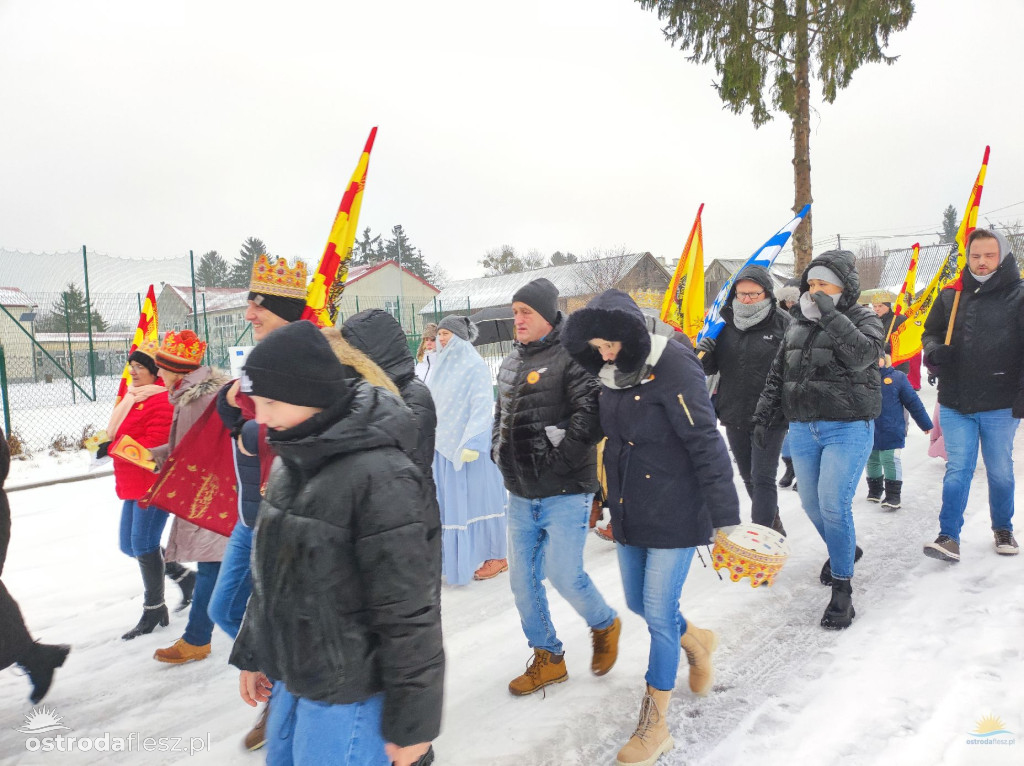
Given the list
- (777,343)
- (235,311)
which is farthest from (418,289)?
(777,343)

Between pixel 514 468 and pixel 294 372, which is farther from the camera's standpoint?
pixel 514 468

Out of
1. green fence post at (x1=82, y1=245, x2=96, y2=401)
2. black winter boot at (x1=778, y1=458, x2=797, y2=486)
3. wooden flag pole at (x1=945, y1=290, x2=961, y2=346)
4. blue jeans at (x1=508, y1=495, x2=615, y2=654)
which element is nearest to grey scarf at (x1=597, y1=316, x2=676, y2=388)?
blue jeans at (x1=508, y1=495, x2=615, y2=654)

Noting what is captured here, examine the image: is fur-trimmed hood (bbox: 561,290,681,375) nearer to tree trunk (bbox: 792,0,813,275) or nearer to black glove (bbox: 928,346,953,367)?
black glove (bbox: 928,346,953,367)

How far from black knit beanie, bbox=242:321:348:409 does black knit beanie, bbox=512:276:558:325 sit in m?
1.66

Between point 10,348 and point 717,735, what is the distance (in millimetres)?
12680

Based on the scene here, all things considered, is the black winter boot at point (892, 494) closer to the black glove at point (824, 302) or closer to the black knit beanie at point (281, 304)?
the black glove at point (824, 302)

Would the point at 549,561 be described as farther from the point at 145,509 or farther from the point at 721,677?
the point at 145,509

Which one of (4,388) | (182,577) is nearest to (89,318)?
(4,388)

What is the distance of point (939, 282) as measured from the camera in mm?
6688

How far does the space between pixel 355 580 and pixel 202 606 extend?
2.61 metres

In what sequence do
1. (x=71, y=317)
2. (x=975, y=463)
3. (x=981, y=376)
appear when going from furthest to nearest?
1. (x=71, y=317)
2. (x=975, y=463)
3. (x=981, y=376)

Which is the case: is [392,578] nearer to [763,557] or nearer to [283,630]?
[283,630]

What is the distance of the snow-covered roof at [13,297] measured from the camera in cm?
1136

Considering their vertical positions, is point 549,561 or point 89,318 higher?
point 89,318
